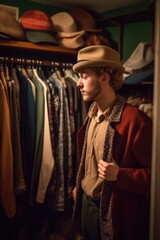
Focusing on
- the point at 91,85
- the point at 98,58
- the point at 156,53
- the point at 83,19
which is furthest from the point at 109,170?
the point at 83,19

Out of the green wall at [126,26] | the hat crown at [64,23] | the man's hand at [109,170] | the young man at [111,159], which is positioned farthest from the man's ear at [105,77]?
the green wall at [126,26]

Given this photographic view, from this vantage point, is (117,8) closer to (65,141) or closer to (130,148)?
(65,141)

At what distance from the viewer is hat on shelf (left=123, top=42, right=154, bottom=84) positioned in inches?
84.1

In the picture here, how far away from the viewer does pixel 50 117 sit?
2.01 meters

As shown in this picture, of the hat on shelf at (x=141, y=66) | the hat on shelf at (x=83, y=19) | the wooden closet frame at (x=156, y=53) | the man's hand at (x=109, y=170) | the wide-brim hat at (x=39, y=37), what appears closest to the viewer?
the wooden closet frame at (x=156, y=53)

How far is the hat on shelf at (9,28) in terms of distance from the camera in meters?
1.91

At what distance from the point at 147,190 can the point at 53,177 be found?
836 millimetres

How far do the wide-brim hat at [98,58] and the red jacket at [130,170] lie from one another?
0.89 feet

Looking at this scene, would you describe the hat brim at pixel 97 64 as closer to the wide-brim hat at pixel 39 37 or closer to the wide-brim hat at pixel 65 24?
the wide-brim hat at pixel 39 37

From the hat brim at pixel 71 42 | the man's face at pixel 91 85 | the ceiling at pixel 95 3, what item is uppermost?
the ceiling at pixel 95 3

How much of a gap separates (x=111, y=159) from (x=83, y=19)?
4.99 feet

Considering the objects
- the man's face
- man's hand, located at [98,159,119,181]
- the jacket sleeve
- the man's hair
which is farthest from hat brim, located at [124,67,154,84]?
man's hand, located at [98,159,119,181]

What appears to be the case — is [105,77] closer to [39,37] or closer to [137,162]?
[137,162]

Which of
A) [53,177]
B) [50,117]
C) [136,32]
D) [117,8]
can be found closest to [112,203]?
[53,177]
